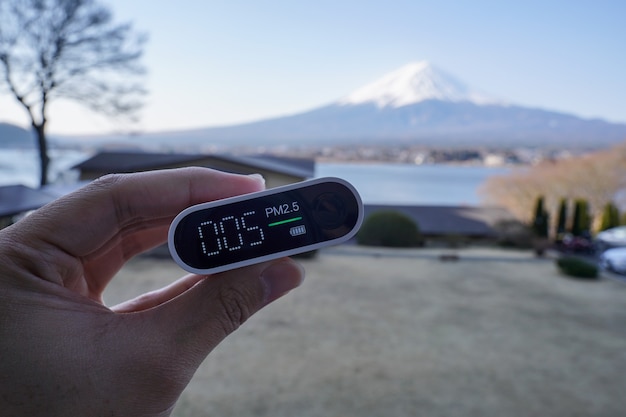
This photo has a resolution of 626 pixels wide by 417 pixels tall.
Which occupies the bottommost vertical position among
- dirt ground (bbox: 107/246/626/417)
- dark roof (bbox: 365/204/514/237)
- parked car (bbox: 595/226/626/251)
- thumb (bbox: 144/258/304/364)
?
parked car (bbox: 595/226/626/251)

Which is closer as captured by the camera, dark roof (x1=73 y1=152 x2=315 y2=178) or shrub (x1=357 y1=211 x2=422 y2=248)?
dark roof (x1=73 y1=152 x2=315 y2=178)

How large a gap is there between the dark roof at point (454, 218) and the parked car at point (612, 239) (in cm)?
217

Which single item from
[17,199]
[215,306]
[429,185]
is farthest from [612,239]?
[215,306]

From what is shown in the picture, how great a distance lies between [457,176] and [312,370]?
15.2 metres

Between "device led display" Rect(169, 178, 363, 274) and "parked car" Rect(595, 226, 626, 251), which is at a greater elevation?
"device led display" Rect(169, 178, 363, 274)

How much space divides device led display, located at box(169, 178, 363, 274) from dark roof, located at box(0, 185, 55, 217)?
2389mm

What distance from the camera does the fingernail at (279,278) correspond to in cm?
86

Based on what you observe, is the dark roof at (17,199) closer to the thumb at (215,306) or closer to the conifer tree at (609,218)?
the thumb at (215,306)

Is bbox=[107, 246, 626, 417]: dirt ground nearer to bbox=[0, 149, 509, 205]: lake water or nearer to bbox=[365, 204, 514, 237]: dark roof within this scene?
bbox=[0, 149, 509, 205]: lake water

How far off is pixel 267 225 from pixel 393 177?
10.8 m

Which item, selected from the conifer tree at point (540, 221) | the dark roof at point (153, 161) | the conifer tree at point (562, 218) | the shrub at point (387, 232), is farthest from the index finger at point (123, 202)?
the conifer tree at point (562, 218)

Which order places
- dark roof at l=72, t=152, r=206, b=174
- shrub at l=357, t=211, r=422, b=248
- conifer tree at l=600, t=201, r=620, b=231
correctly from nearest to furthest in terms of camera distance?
dark roof at l=72, t=152, r=206, b=174
shrub at l=357, t=211, r=422, b=248
conifer tree at l=600, t=201, r=620, b=231

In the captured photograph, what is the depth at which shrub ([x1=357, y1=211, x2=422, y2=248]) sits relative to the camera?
9.90 metres

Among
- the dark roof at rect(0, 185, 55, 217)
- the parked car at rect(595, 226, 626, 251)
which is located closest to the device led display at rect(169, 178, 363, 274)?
the dark roof at rect(0, 185, 55, 217)
